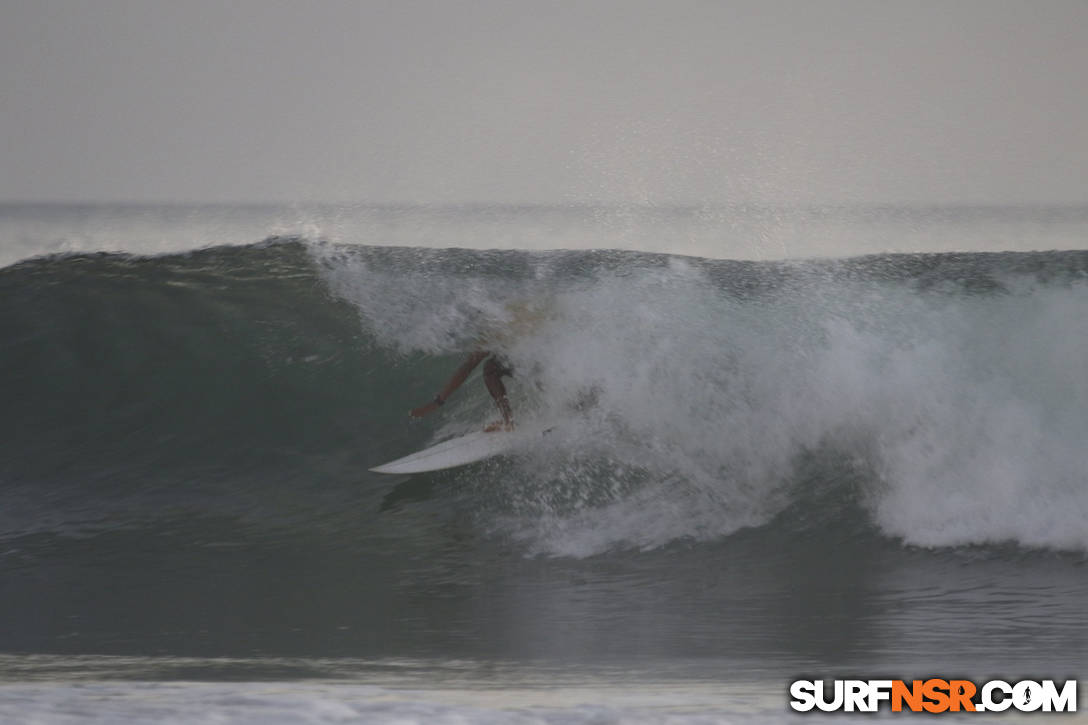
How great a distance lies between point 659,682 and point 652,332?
301cm

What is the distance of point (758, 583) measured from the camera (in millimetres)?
3885

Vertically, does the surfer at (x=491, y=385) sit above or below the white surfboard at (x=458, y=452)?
above

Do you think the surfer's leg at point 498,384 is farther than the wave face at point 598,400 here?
Yes

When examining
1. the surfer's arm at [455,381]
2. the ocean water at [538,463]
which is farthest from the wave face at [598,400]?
the surfer's arm at [455,381]

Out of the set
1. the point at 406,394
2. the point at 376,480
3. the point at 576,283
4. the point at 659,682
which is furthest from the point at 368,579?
the point at 576,283

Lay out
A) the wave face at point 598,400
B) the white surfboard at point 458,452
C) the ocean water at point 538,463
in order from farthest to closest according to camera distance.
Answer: the white surfboard at point 458,452
the wave face at point 598,400
the ocean water at point 538,463

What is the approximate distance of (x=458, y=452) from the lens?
5102mm

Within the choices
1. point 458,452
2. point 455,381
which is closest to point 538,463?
point 458,452

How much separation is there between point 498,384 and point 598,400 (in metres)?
0.50

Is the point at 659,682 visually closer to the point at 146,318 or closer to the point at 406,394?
the point at 406,394

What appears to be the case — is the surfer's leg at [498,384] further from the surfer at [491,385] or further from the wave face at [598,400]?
the wave face at [598,400]

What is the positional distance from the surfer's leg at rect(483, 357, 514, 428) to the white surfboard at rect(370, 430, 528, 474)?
0.08 m

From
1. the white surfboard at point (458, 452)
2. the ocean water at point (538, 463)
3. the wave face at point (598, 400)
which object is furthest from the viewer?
the white surfboard at point (458, 452)

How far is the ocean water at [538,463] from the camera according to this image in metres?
2.93
